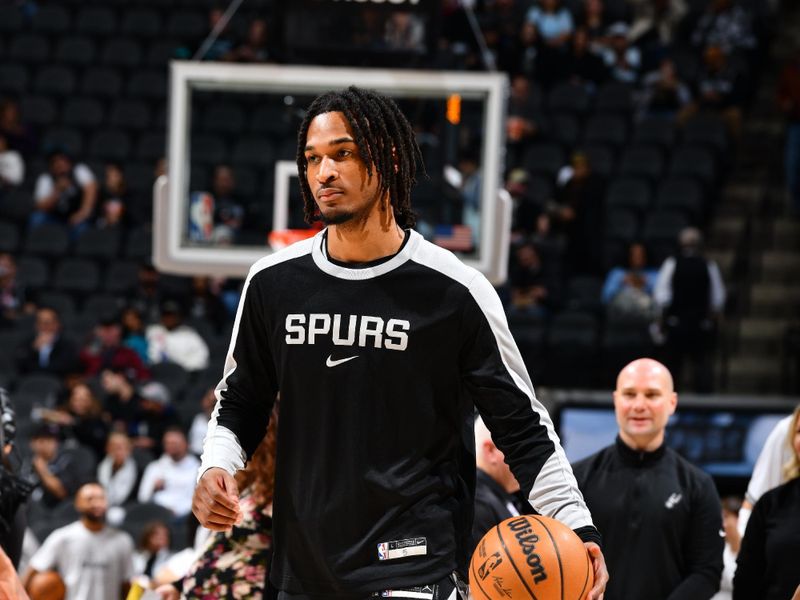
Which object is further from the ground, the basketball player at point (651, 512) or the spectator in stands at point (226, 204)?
the spectator in stands at point (226, 204)

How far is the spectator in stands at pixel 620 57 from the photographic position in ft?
52.4

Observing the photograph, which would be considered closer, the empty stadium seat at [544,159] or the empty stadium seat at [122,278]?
the empty stadium seat at [122,278]

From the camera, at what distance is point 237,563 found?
15.5 ft

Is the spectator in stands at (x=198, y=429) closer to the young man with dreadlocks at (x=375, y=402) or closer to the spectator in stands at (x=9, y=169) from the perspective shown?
the spectator in stands at (x=9, y=169)

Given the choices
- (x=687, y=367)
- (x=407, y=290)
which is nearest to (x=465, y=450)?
(x=407, y=290)

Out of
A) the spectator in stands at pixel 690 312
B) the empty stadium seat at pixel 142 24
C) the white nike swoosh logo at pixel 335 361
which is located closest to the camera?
the white nike swoosh logo at pixel 335 361

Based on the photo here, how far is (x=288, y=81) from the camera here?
354 inches

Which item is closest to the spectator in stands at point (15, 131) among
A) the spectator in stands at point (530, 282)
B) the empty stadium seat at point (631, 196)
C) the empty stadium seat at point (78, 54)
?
the empty stadium seat at point (78, 54)

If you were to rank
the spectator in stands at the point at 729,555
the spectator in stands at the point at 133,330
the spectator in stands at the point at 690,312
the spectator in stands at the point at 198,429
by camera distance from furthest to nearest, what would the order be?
the spectator in stands at the point at 133,330
the spectator in stands at the point at 690,312
the spectator in stands at the point at 198,429
the spectator in stands at the point at 729,555

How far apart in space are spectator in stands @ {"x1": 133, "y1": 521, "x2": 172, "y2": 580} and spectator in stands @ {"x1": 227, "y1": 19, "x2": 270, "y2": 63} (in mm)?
3264

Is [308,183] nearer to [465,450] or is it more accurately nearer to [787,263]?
[465,450]

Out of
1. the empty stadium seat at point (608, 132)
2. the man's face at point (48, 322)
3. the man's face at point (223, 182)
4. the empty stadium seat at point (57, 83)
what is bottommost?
the man's face at point (48, 322)

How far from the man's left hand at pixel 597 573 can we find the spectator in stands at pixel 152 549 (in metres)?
6.99

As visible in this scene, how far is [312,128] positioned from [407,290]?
17.0 inches
